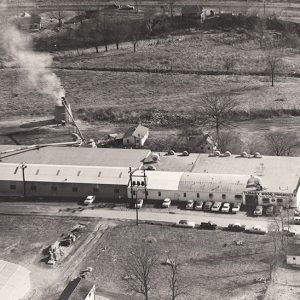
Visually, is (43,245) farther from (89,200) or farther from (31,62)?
(31,62)

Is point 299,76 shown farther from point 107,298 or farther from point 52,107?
point 107,298

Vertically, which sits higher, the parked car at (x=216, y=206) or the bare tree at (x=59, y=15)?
the bare tree at (x=59, y=15)

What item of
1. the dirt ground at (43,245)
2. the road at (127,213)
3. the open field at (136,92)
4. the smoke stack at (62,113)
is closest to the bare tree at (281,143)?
the open field at (136,92)

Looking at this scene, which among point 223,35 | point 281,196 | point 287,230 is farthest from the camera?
point 223,35

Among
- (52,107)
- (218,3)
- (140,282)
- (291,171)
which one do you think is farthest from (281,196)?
(218,3)

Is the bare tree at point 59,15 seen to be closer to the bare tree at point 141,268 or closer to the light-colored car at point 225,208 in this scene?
the light-colored car at point 225,208

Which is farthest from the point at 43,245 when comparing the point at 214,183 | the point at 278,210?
the point at 278,210
